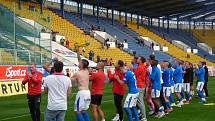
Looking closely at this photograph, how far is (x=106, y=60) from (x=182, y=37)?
133 ft

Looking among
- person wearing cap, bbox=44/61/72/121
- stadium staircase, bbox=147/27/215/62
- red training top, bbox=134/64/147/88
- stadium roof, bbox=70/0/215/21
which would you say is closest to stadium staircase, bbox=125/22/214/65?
stadium roof, bbox=70/0/215/21

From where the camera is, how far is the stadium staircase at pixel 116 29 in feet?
191

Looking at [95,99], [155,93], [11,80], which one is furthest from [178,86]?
[11,80]

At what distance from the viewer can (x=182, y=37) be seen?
84.8m

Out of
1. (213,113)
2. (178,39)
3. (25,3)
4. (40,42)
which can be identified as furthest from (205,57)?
(213,113)

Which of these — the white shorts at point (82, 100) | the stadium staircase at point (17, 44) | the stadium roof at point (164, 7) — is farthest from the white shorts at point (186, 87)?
the stadium roof at point (164, 7)

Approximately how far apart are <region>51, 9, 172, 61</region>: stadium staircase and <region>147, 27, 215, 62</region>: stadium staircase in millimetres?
11431

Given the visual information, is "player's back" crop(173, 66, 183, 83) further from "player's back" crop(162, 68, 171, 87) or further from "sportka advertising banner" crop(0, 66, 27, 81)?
"sportka advertising banner" crop(0, 66, 27, 81)

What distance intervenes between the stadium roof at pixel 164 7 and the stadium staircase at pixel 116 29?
244cm

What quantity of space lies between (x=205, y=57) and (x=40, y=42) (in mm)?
51657

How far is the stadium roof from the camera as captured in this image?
6431 cm

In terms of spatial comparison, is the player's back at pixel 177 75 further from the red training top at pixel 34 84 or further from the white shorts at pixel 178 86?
the red training top at pixel 34 84

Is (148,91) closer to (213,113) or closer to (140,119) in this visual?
(140,119)

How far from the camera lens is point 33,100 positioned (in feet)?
42.2
